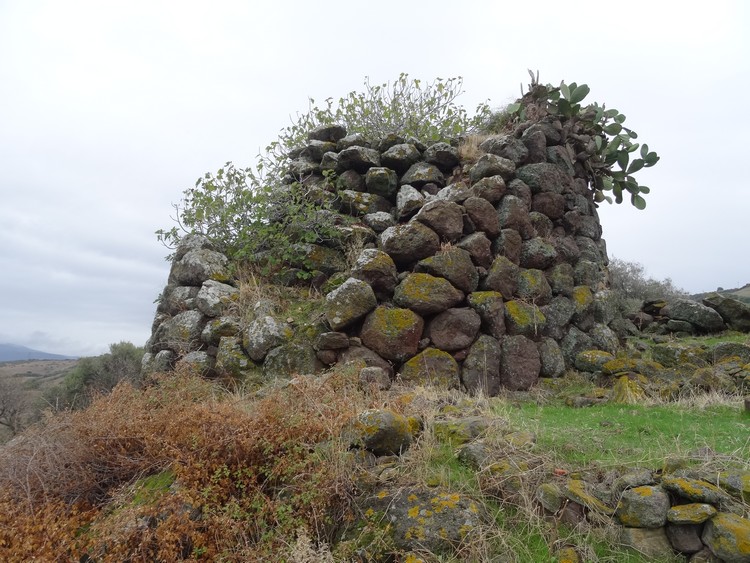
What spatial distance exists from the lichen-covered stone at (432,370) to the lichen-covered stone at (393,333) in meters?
0.22

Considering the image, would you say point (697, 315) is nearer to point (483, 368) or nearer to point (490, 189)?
point (490, 189)

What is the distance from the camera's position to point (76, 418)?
5633mm

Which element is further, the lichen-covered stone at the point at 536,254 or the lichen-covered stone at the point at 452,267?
the lichen-covered stone at the point at 536,254

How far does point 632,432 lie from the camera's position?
5.90 m

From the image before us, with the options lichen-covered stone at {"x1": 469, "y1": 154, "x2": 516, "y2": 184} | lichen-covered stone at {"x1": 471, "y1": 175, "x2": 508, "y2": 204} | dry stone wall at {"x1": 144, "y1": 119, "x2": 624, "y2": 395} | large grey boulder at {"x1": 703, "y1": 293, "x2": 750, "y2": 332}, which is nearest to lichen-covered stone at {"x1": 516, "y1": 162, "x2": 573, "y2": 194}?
dry stone wall at {"x1": 144, "y1": 119, "x2": 624, "y2": 395}

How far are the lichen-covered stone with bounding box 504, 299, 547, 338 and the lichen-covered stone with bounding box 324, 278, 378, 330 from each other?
2672 millimetres

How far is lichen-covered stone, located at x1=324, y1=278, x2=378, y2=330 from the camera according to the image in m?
8.78

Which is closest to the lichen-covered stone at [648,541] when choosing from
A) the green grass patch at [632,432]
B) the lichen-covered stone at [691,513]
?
the lichen-covered stone at [691,513]

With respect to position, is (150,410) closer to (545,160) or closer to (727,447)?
(727,447)

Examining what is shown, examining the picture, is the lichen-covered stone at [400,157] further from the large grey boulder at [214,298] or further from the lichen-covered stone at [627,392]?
the lichen-covered stone at [627,392]

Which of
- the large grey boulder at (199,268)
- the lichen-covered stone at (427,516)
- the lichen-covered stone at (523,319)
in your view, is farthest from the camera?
the large grey boulder at (199,268)

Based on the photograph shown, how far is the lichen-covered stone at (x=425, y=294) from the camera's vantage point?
892cm

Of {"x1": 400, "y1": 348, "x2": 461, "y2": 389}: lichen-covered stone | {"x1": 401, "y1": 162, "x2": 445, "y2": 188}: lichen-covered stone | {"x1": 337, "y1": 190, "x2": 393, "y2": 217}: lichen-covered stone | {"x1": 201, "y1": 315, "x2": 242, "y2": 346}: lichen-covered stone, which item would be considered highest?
{"x1": 401, "y1": 162, "x2": 445, "y2": 188}: lichen-covered stone

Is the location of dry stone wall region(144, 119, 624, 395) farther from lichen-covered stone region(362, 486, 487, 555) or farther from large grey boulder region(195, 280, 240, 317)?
lichen-covered stone region(362, 486, 487, 555)
